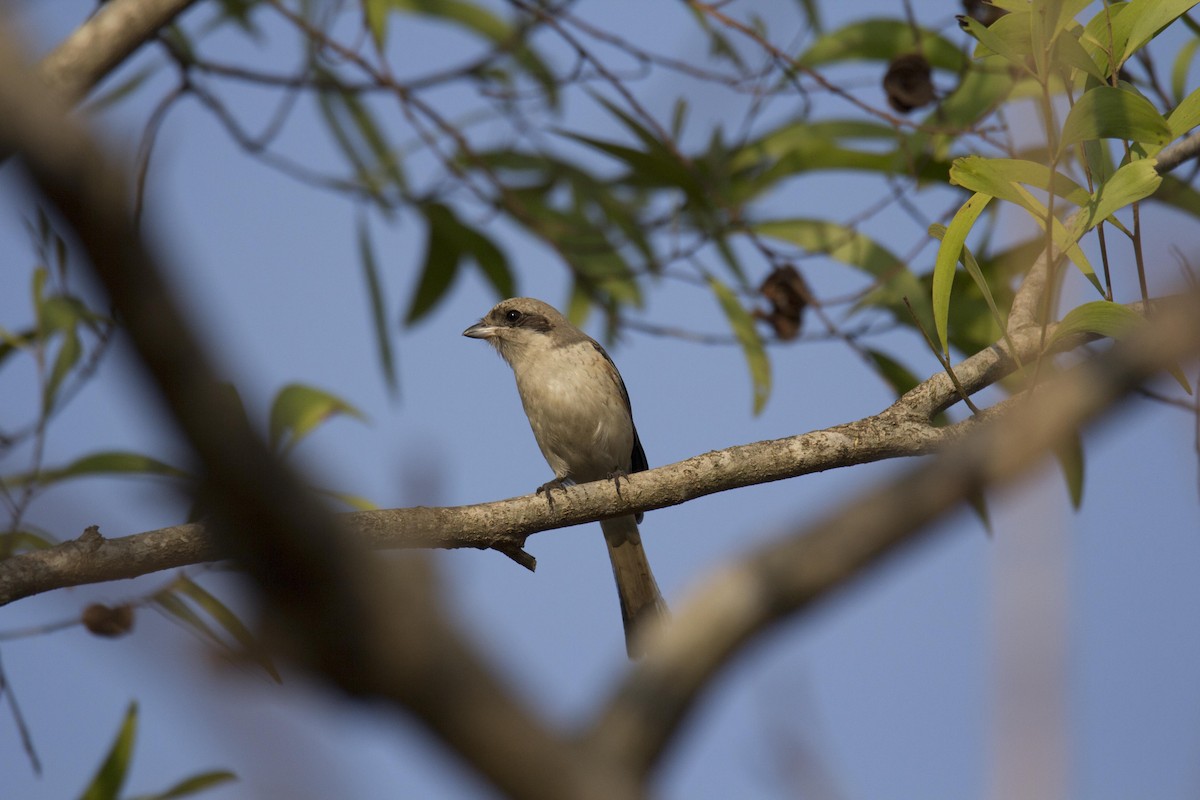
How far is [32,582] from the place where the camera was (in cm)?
335

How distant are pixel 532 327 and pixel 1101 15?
4.22m

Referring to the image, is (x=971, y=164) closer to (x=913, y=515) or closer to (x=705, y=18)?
(x=913, y=515)

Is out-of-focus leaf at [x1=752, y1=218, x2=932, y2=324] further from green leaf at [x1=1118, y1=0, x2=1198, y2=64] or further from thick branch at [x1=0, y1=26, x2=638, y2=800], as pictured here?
thick branch at [x1=0, y1=26, x2=638, y2=800]

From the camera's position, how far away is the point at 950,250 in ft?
10.6

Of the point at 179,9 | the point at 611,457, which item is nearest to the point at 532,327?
the point at 611,457

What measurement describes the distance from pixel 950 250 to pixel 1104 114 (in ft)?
1.75

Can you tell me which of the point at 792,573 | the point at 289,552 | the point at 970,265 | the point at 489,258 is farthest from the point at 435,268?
the point at 289,552

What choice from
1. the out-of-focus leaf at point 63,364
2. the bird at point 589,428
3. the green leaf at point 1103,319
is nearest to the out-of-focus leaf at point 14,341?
the out-of-focus leaf at point 63,364

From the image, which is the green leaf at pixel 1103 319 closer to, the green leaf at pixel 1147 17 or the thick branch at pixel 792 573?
the green leaf at pixel 1147 17

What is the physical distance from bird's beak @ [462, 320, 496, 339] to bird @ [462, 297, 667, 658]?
29cm

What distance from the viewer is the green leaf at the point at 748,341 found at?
5574 mm

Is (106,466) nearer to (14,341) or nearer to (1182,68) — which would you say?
(14,341)

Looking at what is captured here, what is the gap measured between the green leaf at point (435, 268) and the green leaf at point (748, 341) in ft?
6.25

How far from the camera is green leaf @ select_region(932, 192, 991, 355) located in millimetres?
3203
